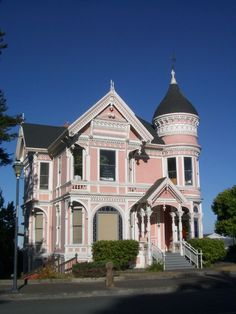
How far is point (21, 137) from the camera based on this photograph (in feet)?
112

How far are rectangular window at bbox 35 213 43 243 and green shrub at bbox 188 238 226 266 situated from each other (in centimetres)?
1059

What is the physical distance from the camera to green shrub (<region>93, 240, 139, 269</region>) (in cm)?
2517

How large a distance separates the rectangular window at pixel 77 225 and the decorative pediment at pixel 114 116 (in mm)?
5675

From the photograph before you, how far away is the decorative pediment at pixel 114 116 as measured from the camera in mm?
27953

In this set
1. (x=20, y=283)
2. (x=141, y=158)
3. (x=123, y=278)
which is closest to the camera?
(x=20, y=283)

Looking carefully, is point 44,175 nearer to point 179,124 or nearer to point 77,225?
point 77,225

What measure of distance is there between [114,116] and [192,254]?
1028 cm

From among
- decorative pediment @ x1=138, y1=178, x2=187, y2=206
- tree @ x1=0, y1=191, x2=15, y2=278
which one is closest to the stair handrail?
tree @ x1=0, y1=191, x2=15, y2=278

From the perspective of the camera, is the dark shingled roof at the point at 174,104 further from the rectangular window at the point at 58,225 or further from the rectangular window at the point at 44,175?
the rectangular window at the point at 58,225

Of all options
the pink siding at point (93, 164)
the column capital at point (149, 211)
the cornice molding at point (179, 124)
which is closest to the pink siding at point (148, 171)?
the cornice molding at point (179, 124)

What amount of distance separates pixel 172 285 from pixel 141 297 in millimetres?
2997

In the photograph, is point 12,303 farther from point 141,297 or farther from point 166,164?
point 166,164

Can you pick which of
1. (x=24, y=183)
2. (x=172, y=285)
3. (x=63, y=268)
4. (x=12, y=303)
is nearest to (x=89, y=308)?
(x=12, y=303)

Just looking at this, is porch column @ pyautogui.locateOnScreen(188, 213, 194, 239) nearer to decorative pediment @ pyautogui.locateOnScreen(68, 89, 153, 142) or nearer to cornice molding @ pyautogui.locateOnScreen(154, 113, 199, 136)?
decorative pediment @ pyautogui.locateOnScreen(68, 89, 153, 142)
